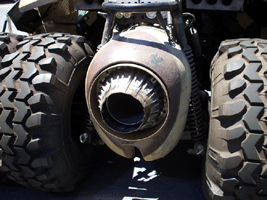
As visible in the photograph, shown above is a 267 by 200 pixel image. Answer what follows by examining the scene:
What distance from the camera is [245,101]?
127 cm

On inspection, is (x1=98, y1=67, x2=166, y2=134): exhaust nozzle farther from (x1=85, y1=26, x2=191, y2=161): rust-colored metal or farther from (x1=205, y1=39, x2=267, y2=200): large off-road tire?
(x1=205, y1=39, x2=267, y2=200): large off-road tire

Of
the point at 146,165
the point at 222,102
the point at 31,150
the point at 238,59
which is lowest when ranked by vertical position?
the point at 146,165

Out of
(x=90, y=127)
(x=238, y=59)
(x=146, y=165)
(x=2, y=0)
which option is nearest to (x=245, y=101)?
(x=238, y=59)

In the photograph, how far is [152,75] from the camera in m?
1.28

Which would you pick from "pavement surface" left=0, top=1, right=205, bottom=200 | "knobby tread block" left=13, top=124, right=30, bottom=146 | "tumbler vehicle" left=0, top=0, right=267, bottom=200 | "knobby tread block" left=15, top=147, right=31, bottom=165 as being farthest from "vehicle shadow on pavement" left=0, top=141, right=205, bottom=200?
"knobby tread block" left=13, top=124, right=30, bottom=146

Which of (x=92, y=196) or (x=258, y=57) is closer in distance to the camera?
(x=258, y=57)

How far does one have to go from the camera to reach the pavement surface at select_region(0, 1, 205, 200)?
6.06 feet

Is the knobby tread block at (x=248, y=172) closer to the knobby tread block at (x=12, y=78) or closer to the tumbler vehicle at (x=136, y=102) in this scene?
the tumbler vehicle at (x=136, y=102)

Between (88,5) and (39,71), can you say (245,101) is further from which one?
(88,5)

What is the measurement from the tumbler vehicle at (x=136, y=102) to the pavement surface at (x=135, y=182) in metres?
0.21

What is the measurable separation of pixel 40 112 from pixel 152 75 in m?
0.69

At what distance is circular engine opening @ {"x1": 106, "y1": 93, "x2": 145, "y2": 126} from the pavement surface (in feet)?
2.40

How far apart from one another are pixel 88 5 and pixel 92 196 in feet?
4.98

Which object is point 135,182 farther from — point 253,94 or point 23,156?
point 253,94
